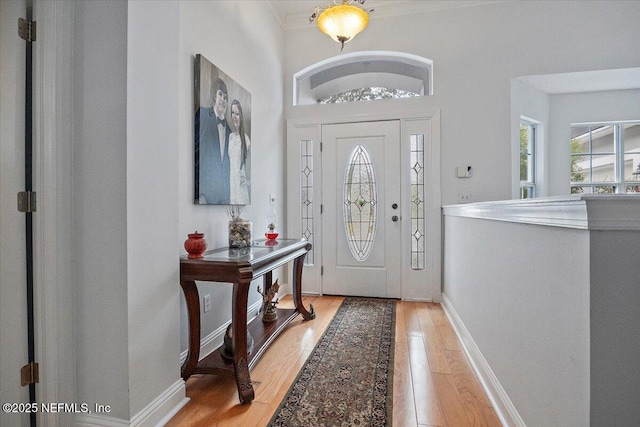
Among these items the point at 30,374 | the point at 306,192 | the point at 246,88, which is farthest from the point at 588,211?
the point at 306,192

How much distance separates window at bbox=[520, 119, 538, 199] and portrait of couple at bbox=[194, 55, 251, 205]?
3.08 m

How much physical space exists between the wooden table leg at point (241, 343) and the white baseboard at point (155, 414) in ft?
0.97

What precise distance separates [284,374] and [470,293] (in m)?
1.32

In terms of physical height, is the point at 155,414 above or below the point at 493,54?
below

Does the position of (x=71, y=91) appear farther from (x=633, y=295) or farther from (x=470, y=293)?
(x=470, y=293)

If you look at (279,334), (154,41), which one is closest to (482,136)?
(279,334)

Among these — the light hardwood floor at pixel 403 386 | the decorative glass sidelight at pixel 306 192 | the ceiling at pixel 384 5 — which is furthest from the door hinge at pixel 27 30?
the decorative glass sidelight at pixel 306 192

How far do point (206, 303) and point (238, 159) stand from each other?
1.11 meters

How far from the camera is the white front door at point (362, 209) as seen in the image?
356 centimetres

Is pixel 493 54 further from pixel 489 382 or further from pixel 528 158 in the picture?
pixel 489 382

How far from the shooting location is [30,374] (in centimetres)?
134

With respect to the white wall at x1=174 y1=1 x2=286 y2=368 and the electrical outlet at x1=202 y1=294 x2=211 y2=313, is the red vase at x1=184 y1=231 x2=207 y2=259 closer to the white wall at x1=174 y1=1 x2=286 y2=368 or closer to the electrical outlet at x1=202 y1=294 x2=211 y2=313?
the white wall at x1=174 y1=1 x2=286 y2=368

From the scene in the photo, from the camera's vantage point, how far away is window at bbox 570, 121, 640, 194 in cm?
368

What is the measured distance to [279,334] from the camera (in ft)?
8.29
